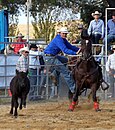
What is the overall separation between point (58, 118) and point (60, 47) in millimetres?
2778

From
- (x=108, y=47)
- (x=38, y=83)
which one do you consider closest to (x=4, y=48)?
(x=38, y=83)

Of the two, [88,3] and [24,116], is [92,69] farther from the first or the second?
[88,3]

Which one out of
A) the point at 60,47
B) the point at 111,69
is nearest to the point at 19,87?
the point at 60,47

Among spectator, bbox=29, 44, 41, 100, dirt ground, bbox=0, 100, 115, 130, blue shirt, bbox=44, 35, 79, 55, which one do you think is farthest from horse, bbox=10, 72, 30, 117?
spectator, bbox=29, 44, 41, 100

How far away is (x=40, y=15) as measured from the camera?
36500 millimetres

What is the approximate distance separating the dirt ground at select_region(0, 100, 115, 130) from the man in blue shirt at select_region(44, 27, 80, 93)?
81cm

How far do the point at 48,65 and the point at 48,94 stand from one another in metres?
1.01

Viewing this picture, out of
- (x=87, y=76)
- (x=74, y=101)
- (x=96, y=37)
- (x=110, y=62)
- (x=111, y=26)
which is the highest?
(x=111, y=26)

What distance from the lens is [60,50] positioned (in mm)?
15266

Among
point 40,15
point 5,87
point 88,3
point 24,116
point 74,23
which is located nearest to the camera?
point 24,116

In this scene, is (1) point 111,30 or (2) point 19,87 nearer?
(2) point 19,87

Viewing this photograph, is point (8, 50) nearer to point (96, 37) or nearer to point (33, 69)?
point (33, 69)

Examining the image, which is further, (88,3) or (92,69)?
(88,3)

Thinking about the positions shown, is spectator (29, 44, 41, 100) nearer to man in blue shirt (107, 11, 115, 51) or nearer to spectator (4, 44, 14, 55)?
spectator (4, 44, 14, 55)
